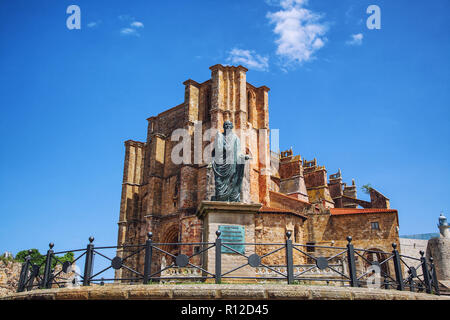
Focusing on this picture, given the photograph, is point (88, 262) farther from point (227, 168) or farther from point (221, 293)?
point (227, 168)

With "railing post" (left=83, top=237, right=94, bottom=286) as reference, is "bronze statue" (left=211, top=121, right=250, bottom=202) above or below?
above

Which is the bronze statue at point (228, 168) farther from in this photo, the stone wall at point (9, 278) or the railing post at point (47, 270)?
the stone wall at point (9, 278)

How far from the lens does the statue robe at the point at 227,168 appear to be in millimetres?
9898

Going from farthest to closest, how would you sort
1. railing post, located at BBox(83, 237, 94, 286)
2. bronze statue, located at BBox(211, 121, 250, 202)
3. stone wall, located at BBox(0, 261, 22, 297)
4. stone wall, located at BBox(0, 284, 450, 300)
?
stone wall, located at BBox(0, 261, 22, 297) → bronze statue, located at BBox(211, 121, 250, 202) → railing post, located at BBox(83, 237, 94, 286) → stone wall, located at BBox(0, 284, 450, 300)

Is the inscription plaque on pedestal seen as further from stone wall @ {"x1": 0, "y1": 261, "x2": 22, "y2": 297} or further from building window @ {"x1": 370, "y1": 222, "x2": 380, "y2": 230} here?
building window @ {"x1": 370, "y1": 222, "x2": 380, "y2": 230}

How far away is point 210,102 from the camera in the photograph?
37.9 metres

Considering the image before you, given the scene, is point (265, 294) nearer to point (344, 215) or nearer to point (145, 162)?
point (344, 215)

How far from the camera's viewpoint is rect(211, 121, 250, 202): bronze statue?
32.5ft

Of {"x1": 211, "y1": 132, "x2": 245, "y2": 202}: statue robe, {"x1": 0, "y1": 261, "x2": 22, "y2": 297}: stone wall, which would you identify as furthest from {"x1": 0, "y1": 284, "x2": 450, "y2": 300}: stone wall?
{"x1": 0, "y1": 261, "x2": 22, "y2": 297}: stone wall

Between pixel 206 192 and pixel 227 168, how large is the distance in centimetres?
2101

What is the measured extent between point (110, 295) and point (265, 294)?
8.20 ft

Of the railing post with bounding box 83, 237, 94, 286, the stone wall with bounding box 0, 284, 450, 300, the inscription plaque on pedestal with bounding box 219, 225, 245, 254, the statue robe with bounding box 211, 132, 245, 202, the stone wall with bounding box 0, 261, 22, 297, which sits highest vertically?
the statue robe with bounding box 211, 132, 245, 202

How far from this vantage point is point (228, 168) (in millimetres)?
10141

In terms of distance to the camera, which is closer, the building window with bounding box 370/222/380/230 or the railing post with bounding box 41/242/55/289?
the railing post with bounding box 41/242/55/289
